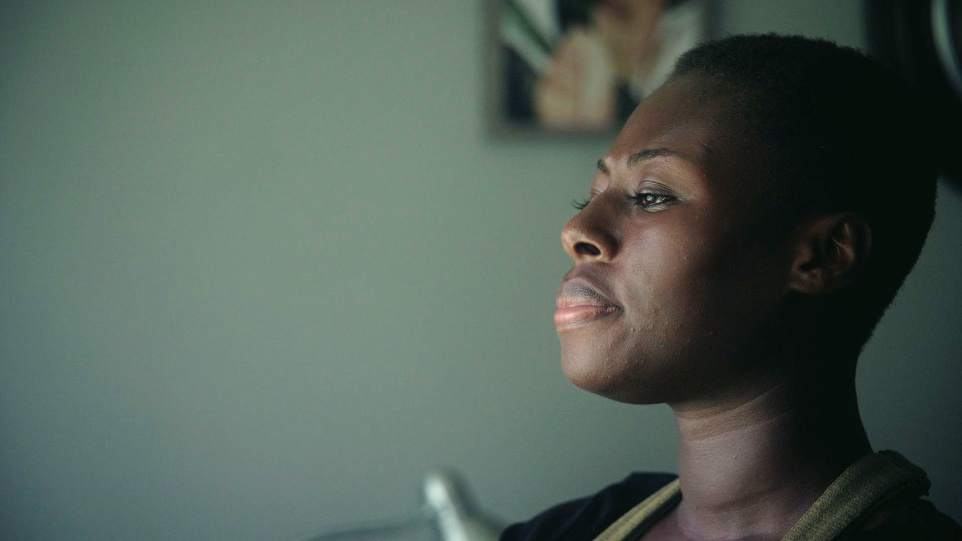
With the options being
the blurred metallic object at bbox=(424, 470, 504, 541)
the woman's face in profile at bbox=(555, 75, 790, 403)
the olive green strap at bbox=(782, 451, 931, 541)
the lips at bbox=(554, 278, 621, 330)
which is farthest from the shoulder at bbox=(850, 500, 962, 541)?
the blurred metallic object at bbox=(424, 470, 504, 541)

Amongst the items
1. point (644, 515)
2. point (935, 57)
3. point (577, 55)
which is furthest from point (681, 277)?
point (935, 57)

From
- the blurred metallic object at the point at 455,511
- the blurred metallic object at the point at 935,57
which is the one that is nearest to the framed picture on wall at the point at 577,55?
the blurred metallic object at the point at 935,57

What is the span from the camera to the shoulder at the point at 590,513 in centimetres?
82

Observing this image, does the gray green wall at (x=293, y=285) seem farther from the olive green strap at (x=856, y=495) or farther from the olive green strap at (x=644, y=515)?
the olive green strap at (x=856, y=495)

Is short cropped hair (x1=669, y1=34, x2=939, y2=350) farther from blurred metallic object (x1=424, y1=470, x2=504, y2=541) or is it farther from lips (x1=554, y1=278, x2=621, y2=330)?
blurred metallic object (x1=424, y1=470, x2=504, y2=541)

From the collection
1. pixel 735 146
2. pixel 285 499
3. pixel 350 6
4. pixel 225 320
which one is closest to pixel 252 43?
pixel 350 6

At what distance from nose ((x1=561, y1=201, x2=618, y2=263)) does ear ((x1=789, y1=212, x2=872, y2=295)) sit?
0.54 feet

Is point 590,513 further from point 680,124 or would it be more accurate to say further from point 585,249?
point 680,124

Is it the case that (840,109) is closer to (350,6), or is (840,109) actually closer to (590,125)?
(590,125)

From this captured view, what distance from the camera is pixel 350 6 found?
1.40m

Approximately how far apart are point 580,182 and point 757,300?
846 mm

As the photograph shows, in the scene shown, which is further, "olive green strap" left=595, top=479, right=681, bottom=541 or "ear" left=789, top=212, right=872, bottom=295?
"olive green strap" left=595, top=479, right=681, bottom=541

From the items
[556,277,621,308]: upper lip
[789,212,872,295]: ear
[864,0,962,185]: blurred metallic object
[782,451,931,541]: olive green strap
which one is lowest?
[782,451,931,541]: olive green strap

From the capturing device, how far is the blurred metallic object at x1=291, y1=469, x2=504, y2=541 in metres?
1.11
